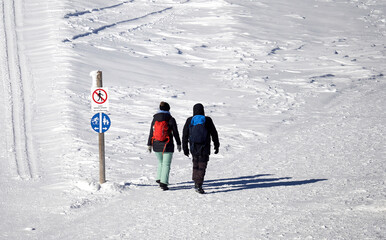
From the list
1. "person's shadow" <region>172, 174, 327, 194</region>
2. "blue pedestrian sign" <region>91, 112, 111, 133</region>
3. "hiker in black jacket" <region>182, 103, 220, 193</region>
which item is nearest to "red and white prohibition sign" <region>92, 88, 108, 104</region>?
"blue pedestrian sign" <region>91, 112, 111, 133</region>

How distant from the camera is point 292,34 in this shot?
3288 cm

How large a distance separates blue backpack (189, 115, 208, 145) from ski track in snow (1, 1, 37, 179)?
160 inches

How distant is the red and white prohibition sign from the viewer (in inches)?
381

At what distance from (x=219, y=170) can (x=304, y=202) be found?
3.76m

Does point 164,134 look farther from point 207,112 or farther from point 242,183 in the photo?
point 207,112

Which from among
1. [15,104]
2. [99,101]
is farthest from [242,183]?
[15,104]

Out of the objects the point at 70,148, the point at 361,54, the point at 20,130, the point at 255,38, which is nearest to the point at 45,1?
the point at 255,38

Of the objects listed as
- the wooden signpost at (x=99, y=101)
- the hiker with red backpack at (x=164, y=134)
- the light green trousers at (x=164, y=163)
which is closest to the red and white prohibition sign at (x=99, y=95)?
the wooden signpost at (x=99, y=101)

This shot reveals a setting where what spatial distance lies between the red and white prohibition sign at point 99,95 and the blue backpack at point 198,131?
5.23 feet

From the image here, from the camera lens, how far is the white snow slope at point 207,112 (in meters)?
8.17

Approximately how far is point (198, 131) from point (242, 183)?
1749mm

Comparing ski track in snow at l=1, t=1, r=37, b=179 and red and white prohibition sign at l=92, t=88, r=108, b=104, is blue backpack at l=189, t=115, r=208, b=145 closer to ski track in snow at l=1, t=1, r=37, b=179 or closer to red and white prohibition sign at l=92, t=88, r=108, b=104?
red and white prohibition sign at l=92, t=88, r=108, b=104

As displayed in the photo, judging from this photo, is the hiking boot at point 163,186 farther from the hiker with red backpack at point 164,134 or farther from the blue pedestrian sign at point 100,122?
the blue pedestrian sign at point 100,122

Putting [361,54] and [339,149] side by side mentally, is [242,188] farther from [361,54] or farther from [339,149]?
[361,54]
